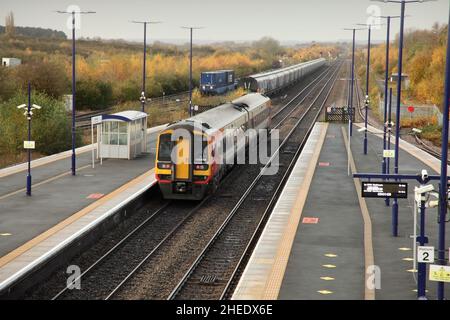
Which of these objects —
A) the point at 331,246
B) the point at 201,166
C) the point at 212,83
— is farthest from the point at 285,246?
the point at 212,83

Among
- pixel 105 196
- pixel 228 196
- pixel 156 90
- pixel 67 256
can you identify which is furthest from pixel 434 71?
pixel 67 256

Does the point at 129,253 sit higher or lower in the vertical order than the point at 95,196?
lower

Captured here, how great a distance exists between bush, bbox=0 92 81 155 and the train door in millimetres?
15885

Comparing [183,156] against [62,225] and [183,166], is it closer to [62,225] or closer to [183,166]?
[183,166]

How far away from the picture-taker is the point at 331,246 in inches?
824

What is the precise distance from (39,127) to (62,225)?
67.6 feet

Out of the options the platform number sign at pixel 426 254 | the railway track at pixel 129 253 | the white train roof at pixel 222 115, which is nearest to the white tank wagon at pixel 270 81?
the white train roof at pixel 222 115

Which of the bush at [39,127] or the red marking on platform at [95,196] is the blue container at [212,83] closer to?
the bush at [39,127]

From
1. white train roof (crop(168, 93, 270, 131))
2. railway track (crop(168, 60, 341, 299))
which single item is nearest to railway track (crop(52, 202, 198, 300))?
railway track (crop(168, 60, 341, 299))

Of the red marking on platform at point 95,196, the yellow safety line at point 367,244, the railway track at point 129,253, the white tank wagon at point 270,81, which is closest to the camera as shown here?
the yellow safety line at point 367,244

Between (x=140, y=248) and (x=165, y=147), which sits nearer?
(x=140, y=248)

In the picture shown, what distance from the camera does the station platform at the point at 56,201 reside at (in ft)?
65.7

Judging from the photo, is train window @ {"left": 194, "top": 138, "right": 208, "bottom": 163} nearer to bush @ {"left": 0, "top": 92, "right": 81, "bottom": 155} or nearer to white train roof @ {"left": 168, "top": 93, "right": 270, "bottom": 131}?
white train roof @ {"left": 168, "top": 93, "right": 270, "bottom": 131}

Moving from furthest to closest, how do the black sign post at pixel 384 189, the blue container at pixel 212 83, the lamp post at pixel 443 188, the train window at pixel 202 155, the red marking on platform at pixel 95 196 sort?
the blue container at pixel 212 83, the train window at pixel 202 155, the red marking on platform at pixel 95 196, the black sign post at pixel 384 189, the lamp post at pixel 443 188
